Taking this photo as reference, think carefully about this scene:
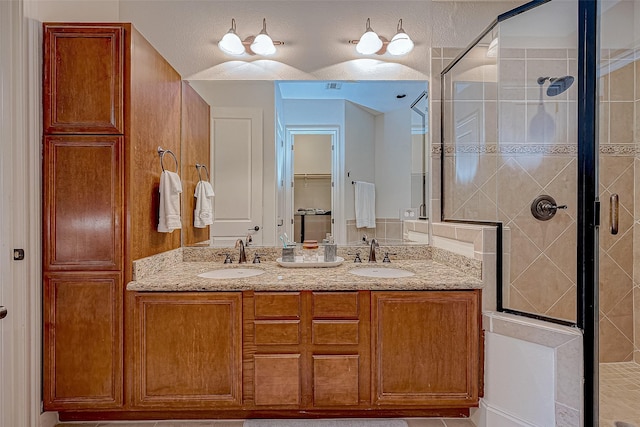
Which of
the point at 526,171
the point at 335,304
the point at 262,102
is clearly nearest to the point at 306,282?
the point at 335,304

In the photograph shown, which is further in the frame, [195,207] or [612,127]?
[195,207]

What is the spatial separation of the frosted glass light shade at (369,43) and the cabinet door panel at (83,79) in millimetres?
1445

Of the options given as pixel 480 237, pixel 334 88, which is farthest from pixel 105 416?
pixel 334 88

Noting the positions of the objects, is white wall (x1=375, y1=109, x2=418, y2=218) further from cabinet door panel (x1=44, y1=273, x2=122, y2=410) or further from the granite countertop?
cabinet door panel (x1=44, y1=273, x2=122, y2=410)

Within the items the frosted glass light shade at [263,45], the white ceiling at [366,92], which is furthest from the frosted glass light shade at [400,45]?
the frosted glass light shade at [263,45]

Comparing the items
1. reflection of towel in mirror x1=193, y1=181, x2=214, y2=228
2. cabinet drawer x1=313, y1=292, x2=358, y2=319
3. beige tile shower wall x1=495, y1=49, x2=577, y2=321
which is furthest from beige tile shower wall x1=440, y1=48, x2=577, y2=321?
reflection of towel in mirror x1=193, y1=181, x2=214, y2=228

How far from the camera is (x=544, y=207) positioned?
1847mm

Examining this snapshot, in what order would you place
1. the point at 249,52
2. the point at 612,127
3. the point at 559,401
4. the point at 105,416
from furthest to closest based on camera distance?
the point at 249,52 < the point at 612,127 < the point at 105,416 < the point at 559,401

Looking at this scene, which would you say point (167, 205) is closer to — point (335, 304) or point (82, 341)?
point (82, 341)

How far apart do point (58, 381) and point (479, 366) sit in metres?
2.16

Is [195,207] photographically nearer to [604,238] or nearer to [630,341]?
[604,238]

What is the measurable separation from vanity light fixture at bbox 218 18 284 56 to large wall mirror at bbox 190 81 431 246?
20 cm

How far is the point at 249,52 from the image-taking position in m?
2.27

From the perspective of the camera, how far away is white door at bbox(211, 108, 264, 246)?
7.56 feet
